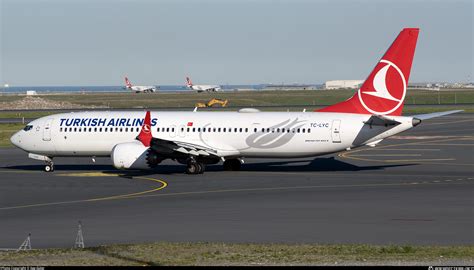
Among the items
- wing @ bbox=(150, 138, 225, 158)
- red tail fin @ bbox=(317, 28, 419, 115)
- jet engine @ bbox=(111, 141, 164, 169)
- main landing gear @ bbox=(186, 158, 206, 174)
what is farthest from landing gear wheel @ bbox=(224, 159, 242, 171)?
red tail fin @ bbox=(317, 28, 419, 115)

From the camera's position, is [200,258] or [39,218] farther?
[39,218]

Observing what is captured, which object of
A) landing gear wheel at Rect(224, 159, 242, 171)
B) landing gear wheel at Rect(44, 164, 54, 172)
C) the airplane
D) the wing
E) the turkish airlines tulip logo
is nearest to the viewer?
the airplane

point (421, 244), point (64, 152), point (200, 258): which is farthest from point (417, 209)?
point (64, 152)

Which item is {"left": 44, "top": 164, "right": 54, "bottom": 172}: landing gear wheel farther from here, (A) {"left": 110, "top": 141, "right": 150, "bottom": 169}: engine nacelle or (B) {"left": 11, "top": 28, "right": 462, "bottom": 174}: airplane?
(A) {"left": 110, "top": 141, "right": 150, "bottom": 169}: engine nacelle

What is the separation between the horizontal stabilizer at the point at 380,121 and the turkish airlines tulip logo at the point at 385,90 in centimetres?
142

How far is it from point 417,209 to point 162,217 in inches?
401

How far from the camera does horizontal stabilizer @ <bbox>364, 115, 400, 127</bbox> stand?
50.1 metres

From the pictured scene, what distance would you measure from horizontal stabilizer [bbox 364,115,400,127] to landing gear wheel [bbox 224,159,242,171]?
360 inches

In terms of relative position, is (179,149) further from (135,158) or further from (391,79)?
(391,79)

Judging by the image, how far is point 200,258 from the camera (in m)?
24.3

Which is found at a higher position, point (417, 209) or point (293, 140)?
point (293, 140)

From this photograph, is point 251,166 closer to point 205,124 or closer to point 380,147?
point 205,124

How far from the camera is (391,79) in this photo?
51719 millimetres

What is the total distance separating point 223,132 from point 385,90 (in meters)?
9.81
